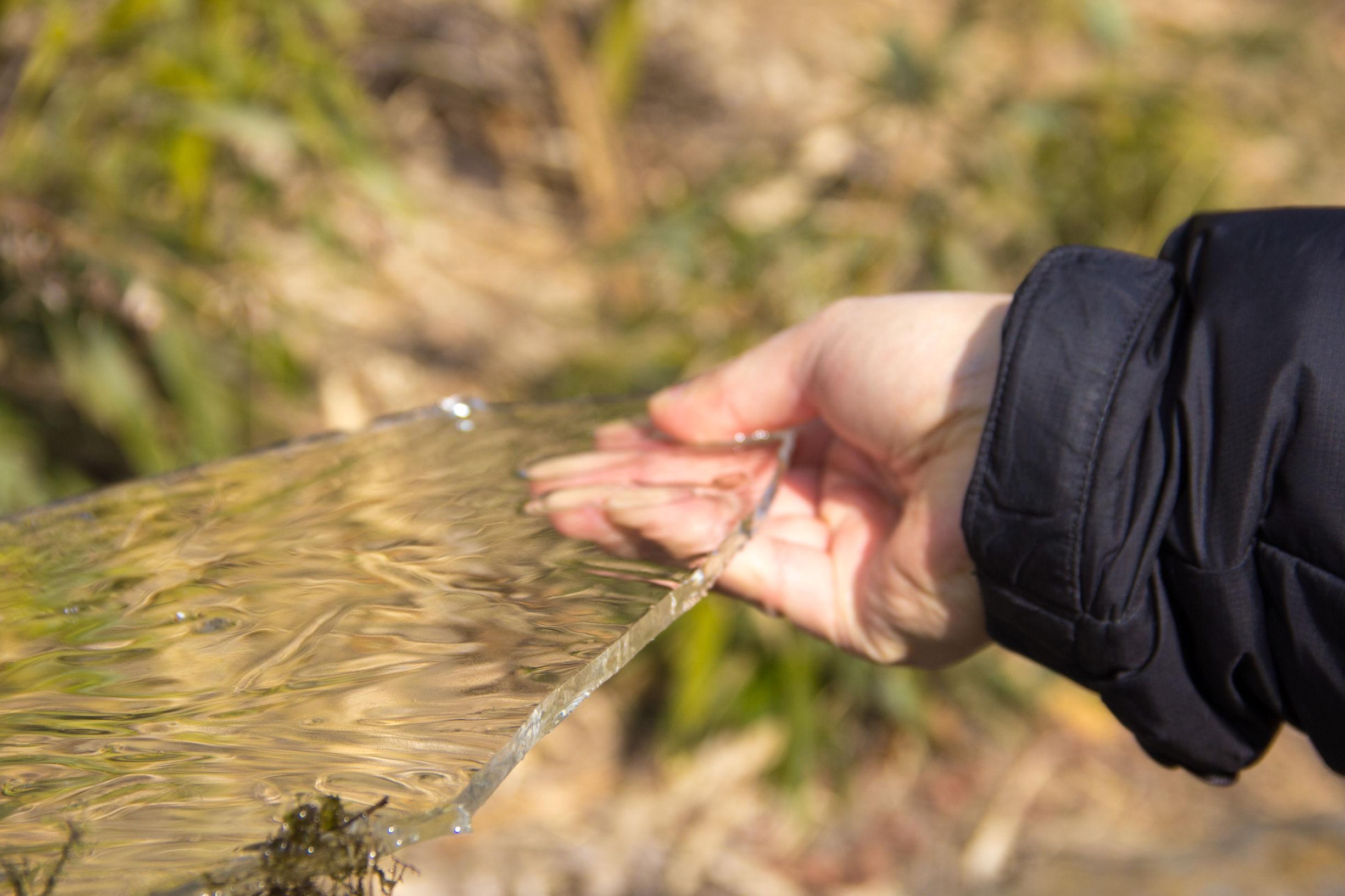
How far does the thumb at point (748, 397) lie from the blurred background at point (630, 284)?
93cm

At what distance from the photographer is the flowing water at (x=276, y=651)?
485 mm

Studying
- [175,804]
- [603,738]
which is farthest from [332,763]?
[603,738]

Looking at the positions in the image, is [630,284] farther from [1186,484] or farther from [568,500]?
[1186,484]

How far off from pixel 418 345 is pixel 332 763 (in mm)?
2274

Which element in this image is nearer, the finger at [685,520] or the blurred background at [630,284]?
the finger at [685,520]

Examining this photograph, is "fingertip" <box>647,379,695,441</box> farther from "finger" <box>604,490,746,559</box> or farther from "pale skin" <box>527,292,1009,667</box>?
"finger" <box>604,490,746,559</box>

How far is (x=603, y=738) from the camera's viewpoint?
2229 mm

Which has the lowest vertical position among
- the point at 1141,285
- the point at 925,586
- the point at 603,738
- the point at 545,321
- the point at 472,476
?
the point at 603,738

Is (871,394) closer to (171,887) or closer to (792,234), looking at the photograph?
(171,887)

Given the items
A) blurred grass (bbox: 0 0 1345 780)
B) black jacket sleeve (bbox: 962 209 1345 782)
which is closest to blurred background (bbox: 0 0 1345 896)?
blurred grass (bbox: 0 0 1345 780)

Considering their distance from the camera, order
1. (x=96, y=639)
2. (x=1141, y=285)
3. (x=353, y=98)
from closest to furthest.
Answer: (x=96, y=639), (x=1141, y=285), (x=353, y=98)

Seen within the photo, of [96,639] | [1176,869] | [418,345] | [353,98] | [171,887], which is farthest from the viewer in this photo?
[418,345]

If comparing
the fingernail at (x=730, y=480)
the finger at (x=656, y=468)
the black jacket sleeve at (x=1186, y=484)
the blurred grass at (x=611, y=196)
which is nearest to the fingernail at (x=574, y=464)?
the finger at (x=656, y=468)

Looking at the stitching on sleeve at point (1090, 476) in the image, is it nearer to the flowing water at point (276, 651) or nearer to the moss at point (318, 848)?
the flowing water at point (276, 651)
